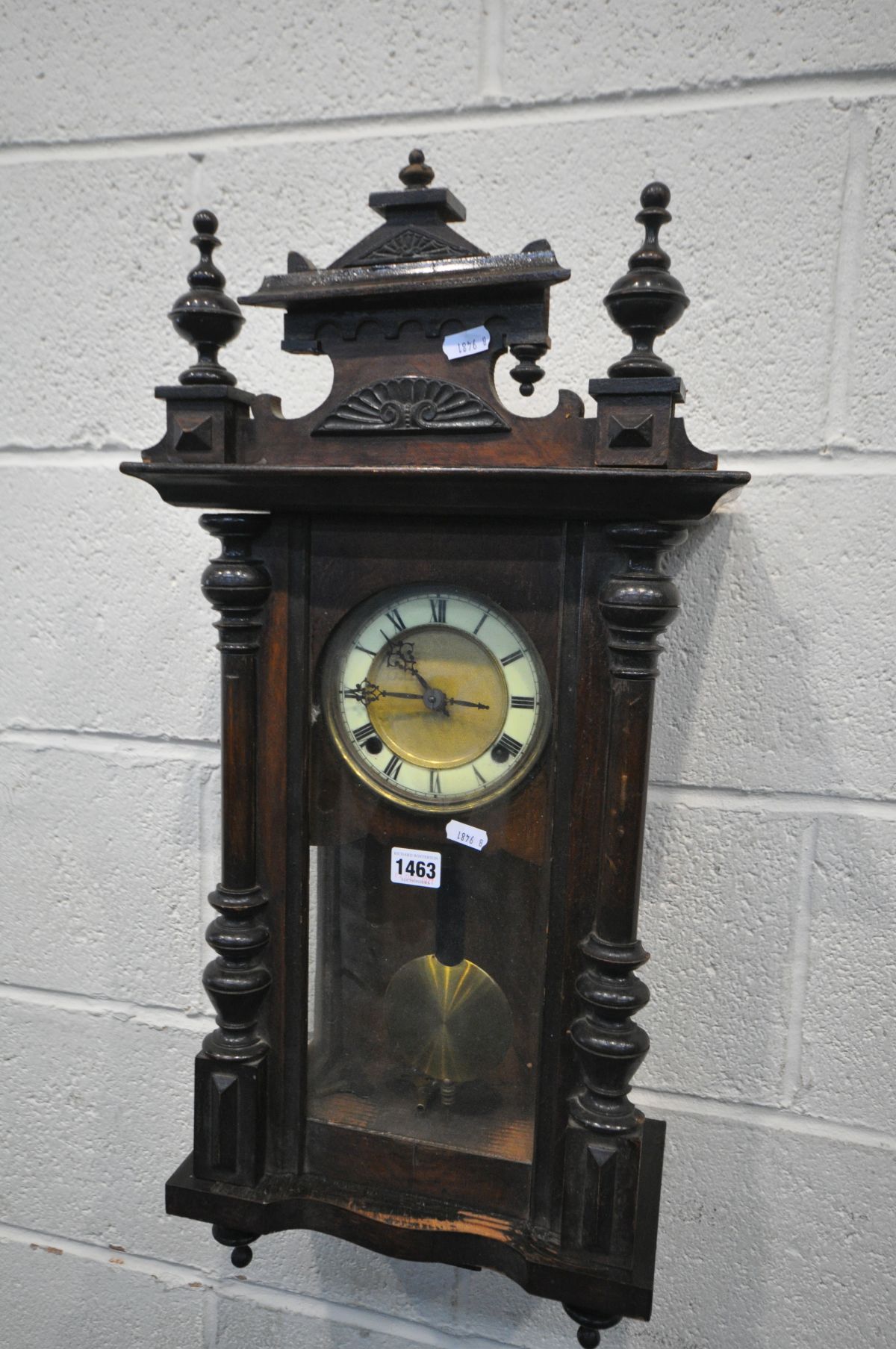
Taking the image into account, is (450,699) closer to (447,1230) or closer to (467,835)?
(467,835)

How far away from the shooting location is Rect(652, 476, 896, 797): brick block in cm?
77

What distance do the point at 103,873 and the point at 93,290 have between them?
1.90 ft

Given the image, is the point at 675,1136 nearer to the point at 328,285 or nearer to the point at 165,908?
the point at 165,908

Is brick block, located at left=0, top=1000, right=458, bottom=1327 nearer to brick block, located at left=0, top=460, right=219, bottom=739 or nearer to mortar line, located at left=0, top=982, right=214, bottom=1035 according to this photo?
mortar line, located at left=0, top=982, right=214, bottom=1035

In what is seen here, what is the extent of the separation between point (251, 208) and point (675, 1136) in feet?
3.04

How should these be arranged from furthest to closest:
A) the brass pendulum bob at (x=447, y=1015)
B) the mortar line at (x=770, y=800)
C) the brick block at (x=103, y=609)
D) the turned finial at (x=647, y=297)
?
the brick block at (x=103, y=609) → the mortar line at (x=770, y=800) → the brass pendulum bob at (x=447, y=1015) → the turned finial at (x=647, y=297)

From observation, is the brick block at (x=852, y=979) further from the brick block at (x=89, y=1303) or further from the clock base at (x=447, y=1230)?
the brick block at (x=89, y=1303)

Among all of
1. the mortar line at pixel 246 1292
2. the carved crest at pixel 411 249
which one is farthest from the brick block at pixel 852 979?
the carved crest at pixel 411 249

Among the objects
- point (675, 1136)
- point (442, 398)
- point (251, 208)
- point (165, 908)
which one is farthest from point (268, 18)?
point (675, 1136)

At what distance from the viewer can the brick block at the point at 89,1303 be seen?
101 centimetres

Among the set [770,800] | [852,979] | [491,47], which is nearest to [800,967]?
[852,979]

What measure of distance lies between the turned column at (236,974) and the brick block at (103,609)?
239mm

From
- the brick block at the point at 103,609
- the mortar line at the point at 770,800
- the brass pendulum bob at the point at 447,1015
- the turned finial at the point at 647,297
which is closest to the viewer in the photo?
the turned finial at the point at 647,297

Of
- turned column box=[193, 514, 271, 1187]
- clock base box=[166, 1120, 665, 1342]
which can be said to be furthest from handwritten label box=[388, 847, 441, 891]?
clock base box=[166, 1120, 665, 1342]
